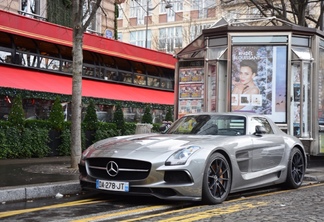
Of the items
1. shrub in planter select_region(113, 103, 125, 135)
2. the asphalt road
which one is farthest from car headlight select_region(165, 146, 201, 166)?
shrub in planter select_region(113, 103, 125, 135)

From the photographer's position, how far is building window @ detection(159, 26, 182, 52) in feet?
158

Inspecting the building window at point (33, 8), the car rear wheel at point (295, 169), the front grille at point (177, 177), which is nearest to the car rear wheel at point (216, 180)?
the front grille at point (177, 177)

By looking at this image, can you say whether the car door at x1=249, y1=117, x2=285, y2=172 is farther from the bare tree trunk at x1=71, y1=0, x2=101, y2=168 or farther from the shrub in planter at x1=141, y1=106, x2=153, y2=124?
the shrub in planter at x1=141, y1=106, x2=153, y2=124

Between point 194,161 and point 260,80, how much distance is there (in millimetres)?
5731

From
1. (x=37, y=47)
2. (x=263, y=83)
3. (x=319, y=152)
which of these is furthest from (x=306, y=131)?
(x=37, y=47)

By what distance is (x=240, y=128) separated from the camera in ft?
28.1

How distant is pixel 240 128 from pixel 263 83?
12.8ft

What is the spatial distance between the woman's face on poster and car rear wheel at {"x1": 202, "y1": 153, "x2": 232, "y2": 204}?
5.00 meters

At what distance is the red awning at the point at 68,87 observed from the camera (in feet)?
51.4

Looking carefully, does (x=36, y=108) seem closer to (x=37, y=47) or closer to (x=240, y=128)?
(x=37, y=47)

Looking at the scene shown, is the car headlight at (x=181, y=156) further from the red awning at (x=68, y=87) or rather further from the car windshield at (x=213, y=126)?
the red awning at (x=68, y=87)

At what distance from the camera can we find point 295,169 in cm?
945

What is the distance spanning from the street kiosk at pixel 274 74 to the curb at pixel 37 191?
511 centimetres

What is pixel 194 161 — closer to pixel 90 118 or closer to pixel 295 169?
pixel 295 169
